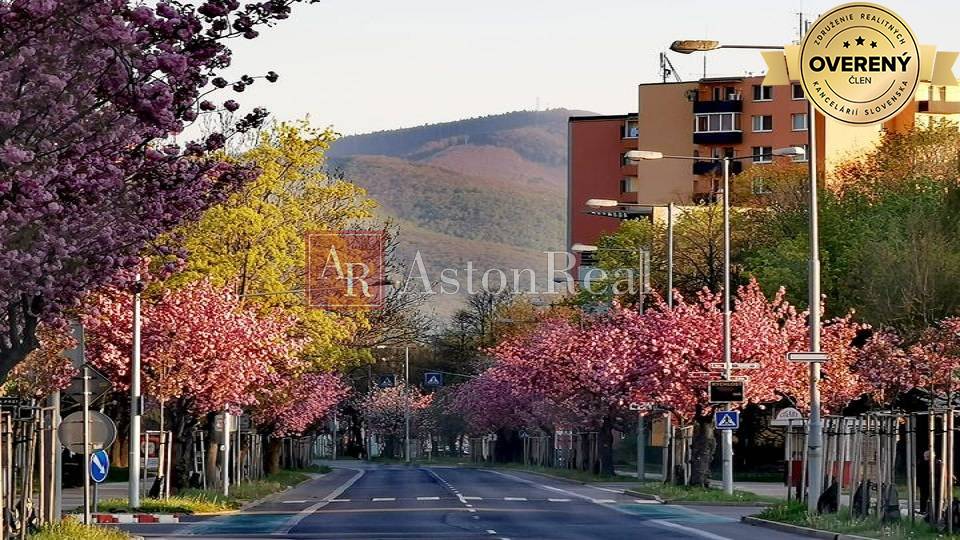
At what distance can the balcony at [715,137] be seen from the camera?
478ft

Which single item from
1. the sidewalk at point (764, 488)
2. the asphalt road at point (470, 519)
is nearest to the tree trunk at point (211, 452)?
the asphalt road at point (470, 519)

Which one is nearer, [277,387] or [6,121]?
[6,121]

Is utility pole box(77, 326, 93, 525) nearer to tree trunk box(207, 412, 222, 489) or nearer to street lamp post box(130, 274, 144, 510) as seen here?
street lamp post box(130, 274, 144, 510)

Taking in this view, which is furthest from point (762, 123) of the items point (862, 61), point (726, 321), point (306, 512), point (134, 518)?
point (134, 518)

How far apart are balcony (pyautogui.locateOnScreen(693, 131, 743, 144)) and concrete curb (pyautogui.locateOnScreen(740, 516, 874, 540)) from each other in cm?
10403

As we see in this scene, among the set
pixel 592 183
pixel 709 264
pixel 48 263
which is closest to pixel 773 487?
pixel 709 264

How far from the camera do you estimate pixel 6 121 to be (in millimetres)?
17656

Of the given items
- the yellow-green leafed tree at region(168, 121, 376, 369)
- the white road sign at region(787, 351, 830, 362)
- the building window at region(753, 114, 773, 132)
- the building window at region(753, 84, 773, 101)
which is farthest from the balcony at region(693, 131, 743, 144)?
the white road sign at region(787, 351, 830, 362)

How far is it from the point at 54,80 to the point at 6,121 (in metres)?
0.56

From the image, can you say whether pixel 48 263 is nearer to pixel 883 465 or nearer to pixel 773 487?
pixel 883 465

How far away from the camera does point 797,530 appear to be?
37844 mm

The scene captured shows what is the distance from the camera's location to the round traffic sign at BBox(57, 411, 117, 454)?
33406 millimetres

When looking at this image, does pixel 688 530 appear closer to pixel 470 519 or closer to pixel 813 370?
pixel 813 370

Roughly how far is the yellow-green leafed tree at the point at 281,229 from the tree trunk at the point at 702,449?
1163cm
